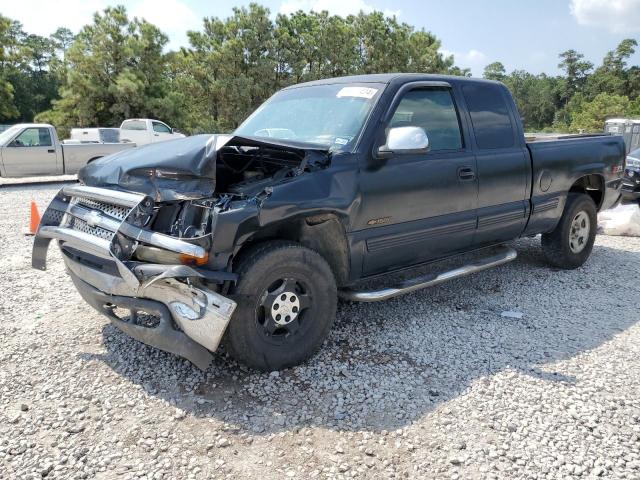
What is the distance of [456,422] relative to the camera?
288 centimetres

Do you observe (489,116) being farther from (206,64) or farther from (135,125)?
(206,64)

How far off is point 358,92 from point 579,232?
343 cm

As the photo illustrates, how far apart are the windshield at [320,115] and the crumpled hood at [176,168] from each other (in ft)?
1.23

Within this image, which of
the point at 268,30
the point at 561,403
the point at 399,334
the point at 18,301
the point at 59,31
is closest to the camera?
the point at 561,403

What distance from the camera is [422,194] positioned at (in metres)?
3.96

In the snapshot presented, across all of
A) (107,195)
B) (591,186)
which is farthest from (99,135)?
(591,186)

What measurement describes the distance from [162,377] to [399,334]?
180cm

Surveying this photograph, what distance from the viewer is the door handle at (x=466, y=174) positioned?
424 cm

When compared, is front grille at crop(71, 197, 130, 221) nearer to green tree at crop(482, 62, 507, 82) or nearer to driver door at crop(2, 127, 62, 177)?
driver door at crop(2, 127, 62, 177)

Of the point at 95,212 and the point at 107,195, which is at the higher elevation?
the point at 107,195

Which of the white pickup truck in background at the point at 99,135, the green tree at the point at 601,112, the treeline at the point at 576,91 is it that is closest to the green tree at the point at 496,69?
the treeline at the point at 576,91

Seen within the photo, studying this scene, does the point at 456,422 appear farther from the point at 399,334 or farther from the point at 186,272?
the point at 186,272

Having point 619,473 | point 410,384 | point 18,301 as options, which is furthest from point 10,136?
point 619,473

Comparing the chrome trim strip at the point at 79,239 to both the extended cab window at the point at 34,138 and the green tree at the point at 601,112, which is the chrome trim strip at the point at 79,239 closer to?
the extended cab window at the point at 34,138
